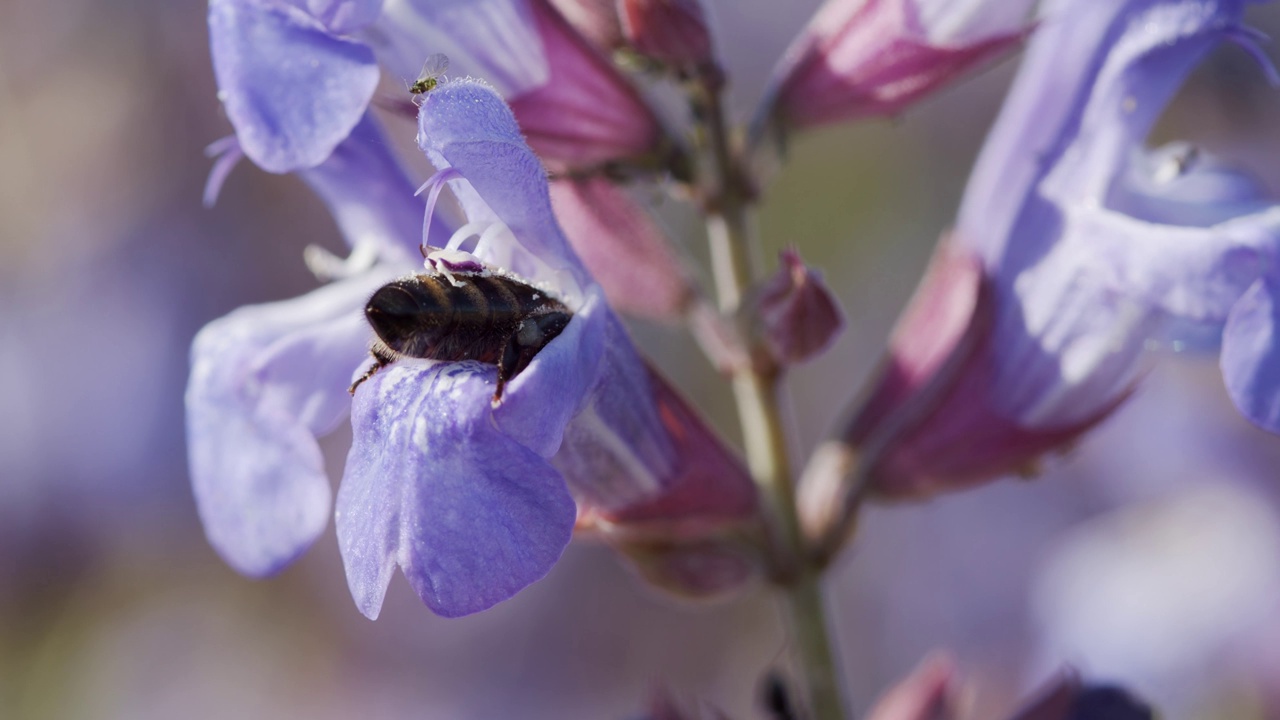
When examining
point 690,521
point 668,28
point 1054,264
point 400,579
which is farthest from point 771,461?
point 400,579

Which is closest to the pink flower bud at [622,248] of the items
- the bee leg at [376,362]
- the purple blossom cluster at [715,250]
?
the purple blossom cluster at [715,250]

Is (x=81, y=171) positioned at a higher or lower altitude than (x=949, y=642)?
higher

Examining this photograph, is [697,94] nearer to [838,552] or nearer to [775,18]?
[838,552]

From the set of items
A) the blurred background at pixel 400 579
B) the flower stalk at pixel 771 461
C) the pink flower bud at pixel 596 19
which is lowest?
the blurred background at pixel 400 579

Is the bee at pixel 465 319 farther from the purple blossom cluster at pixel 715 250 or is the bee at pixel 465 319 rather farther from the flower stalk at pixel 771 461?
the flower stalk at pixel 771 461

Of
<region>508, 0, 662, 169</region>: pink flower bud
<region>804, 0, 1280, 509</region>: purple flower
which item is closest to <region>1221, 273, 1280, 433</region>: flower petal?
<region>804, 0, 1280, 509</region>: purple flower

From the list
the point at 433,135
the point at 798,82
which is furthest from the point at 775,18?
the point at 433,135

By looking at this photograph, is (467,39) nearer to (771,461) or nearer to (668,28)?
(668,28)
